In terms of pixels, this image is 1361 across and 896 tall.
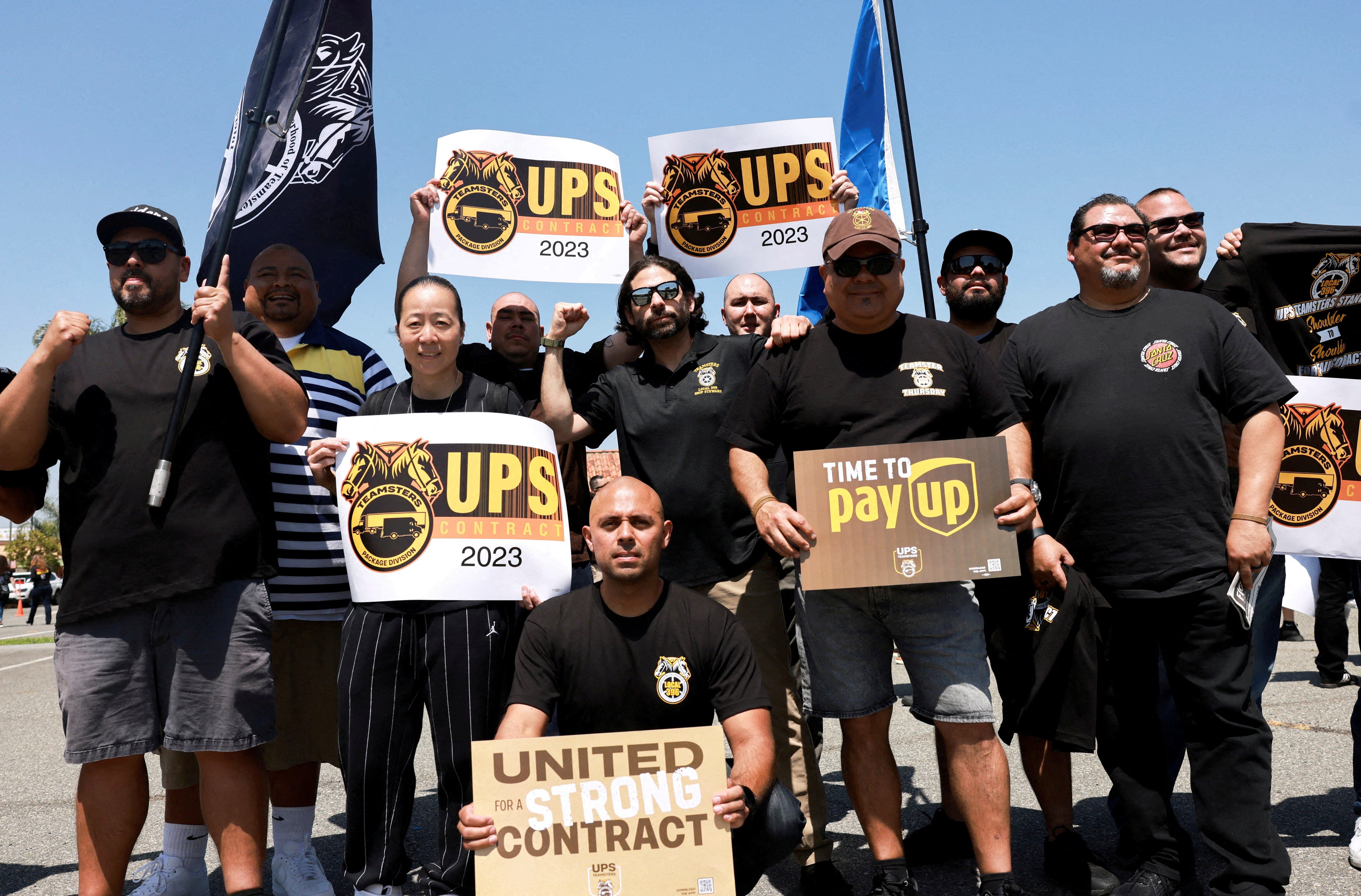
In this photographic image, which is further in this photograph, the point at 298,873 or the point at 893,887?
the point at 298,873

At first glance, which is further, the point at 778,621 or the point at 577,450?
the point at 577,450

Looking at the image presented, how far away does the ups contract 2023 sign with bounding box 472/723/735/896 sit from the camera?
314 cm

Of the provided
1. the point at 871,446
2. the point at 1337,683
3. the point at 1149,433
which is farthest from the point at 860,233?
the point at 1337,683

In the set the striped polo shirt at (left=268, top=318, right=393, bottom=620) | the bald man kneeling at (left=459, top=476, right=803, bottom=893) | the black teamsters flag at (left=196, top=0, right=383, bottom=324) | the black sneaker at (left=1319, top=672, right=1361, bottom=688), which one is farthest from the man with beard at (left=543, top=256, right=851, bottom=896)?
the black sneaker at (left=1319, top=672, right=1361, bottom=688)

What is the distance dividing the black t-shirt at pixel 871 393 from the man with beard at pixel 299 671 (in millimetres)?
1615

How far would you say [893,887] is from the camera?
3.60 m

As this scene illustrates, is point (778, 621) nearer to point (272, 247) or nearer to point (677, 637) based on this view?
point (677, 637)

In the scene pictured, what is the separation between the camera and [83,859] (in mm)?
3516

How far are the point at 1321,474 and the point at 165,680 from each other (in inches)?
186

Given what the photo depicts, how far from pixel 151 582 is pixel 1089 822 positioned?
14.0 ft

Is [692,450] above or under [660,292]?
under

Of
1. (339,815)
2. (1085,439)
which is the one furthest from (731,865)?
(339,815)

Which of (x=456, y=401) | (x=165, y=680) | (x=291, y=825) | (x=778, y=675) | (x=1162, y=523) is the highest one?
(x=456, y=401)

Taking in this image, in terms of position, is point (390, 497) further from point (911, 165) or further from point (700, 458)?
point (911, 165)
